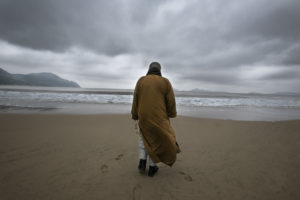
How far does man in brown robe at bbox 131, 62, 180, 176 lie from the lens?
193 centimetres

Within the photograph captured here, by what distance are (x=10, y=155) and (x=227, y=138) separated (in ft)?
19.6

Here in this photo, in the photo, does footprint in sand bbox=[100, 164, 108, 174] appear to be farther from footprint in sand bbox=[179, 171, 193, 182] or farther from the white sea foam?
the white sea foam

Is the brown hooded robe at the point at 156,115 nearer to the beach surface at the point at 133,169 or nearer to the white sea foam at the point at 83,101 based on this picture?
the beach surface at the point at 133,169

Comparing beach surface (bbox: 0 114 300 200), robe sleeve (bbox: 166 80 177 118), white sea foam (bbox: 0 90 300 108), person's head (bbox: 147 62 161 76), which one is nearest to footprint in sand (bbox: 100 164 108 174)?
beach surface (bbox: 0 114 300 200)

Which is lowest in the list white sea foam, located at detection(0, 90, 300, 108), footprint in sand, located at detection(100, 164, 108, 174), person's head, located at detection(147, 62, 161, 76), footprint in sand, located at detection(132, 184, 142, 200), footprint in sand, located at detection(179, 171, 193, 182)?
footprint in sand, located at detection(100, 164, 108, 174)

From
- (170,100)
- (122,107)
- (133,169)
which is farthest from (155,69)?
(122,107)

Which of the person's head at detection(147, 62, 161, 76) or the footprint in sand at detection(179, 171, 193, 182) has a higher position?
the person's head at detection(147, 62, 161, 76)

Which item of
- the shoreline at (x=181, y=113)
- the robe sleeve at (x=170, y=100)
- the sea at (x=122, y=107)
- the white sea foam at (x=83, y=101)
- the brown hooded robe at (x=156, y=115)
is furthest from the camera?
the white sea foam at (x=83, y=101)

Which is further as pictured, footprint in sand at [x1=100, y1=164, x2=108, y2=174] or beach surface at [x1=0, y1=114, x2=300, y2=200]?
footprint in sand at [x1=100, y1=164, x2=108, y2=174]

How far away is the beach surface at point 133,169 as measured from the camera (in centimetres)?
186

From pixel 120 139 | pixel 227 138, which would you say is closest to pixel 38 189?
pixel 120 139

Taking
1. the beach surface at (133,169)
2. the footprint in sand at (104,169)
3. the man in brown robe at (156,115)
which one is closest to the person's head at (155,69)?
the man in brown robe at (156,115)

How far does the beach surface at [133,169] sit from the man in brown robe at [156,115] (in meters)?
0.56

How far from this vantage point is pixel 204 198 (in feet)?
5.87
